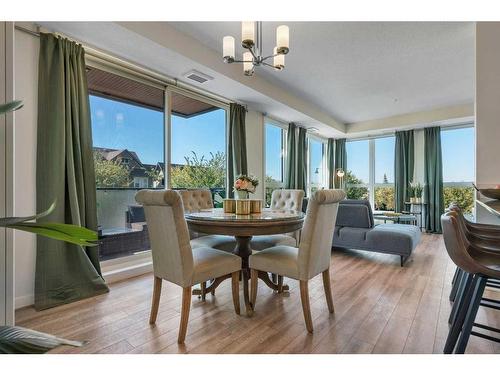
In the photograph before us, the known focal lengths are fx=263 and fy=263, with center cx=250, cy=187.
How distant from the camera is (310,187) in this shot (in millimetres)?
7008

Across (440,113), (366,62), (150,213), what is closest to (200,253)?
(150,213)

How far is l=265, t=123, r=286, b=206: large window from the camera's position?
214 inches

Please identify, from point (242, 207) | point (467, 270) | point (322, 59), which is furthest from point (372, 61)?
point (467, 270)

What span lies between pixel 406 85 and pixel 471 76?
0.83m

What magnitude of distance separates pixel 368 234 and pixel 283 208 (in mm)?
1227

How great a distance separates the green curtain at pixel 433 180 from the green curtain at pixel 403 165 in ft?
1.03

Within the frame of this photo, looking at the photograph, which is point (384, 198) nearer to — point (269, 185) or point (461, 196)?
point (461, 196)

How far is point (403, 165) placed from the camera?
649 centimetres

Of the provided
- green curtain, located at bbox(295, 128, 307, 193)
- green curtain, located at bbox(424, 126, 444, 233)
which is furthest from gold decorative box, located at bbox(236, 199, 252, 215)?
green curtain, located at bbox(424, 126, 444, 233)

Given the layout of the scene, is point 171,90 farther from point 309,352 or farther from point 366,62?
point 309,352

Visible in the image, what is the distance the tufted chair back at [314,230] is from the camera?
179 cm

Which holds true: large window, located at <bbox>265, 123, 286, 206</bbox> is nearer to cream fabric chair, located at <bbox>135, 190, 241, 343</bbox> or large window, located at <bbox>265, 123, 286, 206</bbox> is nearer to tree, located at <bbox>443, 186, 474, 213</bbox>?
cream fabric chair, located at <bbox>135, 190, 241, 343</bbox>
